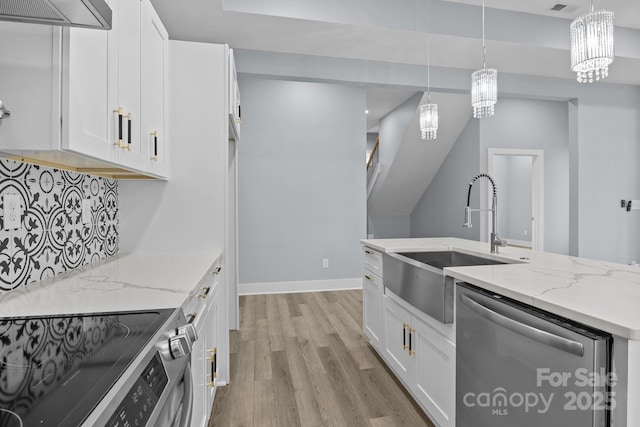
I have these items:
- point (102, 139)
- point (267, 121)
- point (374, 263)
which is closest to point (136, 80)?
point (102, 139)

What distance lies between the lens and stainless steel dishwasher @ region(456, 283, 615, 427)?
2.97 feet

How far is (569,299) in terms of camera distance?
106cm

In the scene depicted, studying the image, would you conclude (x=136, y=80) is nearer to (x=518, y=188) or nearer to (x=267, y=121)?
(x=267, y=121)

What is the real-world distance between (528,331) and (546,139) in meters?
6.34

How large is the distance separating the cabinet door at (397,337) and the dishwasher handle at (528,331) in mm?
738

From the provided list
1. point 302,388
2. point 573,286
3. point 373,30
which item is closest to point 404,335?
point 302,388

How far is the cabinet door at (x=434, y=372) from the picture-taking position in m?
1.59

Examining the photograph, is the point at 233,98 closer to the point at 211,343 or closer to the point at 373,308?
the point at 211,343

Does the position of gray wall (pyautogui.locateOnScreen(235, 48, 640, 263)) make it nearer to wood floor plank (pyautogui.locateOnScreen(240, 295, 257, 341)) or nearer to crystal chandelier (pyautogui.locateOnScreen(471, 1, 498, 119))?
crystal chandelier (pyautogui.locateOnScreen(471, 1, 498, 119))

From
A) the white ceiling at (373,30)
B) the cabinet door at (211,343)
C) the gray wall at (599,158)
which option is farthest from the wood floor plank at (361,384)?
the gray wall at (599,158)

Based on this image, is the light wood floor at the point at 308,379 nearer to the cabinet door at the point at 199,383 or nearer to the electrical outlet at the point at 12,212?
the cabinet door at the point at 199,383

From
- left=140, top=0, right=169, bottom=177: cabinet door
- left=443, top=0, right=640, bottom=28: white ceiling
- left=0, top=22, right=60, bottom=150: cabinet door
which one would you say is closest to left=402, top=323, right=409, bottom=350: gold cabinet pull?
left=140, top=0, right=169, bottom=177: cabinet door

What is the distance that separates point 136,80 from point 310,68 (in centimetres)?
235

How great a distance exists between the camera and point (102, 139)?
1207mm
